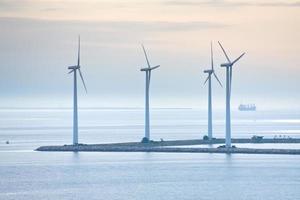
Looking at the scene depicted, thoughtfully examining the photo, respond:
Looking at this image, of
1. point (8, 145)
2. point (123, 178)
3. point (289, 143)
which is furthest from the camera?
point (8, 145)


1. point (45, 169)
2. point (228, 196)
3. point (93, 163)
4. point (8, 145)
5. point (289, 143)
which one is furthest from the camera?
point (8, 145)

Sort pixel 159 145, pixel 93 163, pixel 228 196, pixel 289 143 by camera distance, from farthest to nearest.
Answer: pixel 289 143 → pixel 159 145 → pixel 93 163 → pixel 228 196

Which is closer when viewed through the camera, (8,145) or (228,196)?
(228,196)

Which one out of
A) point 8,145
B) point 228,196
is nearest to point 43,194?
point 228,196

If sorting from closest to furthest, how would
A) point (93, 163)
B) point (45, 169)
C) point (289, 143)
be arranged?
point (45, 169) < point (93, 163) < point (289, 143)

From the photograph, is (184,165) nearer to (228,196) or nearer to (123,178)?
(123,178)

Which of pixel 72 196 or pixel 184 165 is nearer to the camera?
pixel 72 196

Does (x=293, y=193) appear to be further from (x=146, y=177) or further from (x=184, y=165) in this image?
(x=184, y=165)

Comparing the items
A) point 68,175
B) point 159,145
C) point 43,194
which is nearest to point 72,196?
point 43,194

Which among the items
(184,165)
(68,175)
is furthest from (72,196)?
(184,165)
